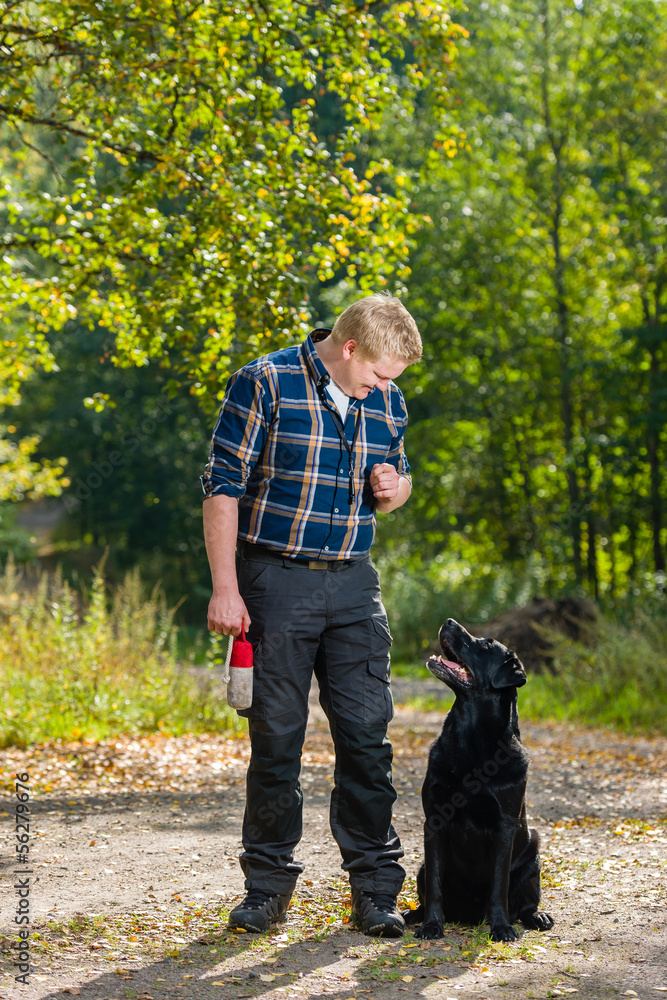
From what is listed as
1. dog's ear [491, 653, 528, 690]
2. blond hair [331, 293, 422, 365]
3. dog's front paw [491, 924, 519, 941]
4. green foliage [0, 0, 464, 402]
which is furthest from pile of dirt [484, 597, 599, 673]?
blond hair [331, 293, 422, 365]

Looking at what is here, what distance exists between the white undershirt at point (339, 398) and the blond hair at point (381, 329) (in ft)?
0.59

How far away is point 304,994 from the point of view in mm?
2848

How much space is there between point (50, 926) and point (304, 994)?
39.7 inches

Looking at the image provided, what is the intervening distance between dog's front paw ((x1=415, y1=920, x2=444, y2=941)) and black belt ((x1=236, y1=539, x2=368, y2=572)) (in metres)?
1.29

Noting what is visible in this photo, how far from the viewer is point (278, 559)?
10.9 ft

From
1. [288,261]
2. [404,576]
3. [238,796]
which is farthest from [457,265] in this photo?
[238,796]

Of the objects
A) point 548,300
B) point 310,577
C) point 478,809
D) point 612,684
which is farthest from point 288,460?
point 548,300

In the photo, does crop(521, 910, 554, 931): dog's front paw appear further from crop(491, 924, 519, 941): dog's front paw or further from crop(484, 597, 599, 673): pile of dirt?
crop(484, 597, 599, 673): pile of dirt

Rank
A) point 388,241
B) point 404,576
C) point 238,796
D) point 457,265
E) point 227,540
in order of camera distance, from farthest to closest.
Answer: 1. point 457,265
2. point 404,576
3. point 388,241
4. point 238,796
5. point 227,540

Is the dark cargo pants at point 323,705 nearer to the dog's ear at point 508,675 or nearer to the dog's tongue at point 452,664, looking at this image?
the dog's tongue at point 452,664

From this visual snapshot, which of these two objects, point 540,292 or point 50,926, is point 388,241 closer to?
point 50,926

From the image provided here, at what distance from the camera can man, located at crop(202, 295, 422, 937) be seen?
3234 millimetres

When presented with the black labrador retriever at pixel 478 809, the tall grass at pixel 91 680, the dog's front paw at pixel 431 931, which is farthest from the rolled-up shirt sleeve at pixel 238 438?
the tall grass at pixel 91 680

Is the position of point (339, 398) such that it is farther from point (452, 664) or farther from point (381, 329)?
point (452, 664)
